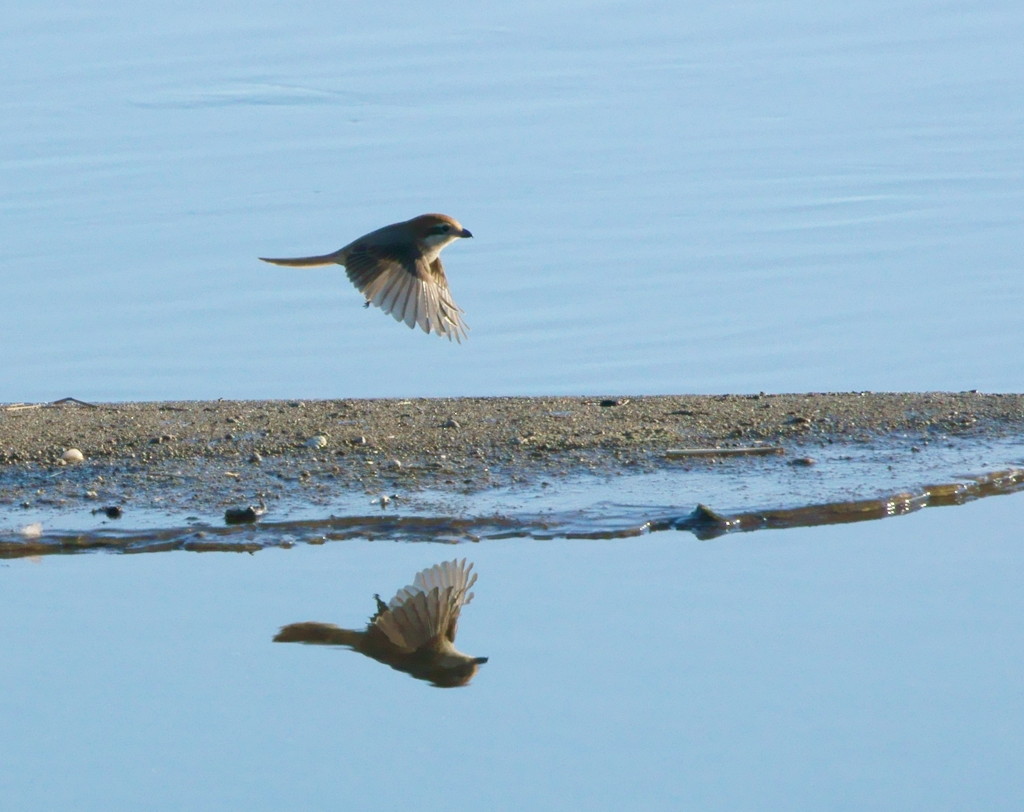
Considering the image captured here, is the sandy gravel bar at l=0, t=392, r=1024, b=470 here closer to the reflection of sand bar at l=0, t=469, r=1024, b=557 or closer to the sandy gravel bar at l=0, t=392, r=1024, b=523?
the sandy gravel bar at l=0, t=392, r=1024, b=523

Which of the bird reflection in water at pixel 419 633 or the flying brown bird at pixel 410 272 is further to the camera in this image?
the flying brown bird at pixel 410 272

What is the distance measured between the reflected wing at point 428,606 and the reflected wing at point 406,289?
200 centimetres

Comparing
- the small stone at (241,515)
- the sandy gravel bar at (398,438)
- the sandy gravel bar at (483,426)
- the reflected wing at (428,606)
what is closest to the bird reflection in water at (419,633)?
the reflected wing at (428,606)

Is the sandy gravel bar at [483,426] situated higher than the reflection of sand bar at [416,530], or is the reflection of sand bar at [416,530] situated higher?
the sandy gravel bar at [483,426]

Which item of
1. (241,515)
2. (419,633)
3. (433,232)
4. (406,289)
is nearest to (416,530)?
(241,515)

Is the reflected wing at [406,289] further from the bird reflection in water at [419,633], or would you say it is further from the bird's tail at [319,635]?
the bird's tail at [319,635]

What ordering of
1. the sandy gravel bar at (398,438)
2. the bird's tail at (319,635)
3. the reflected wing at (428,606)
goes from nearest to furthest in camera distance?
the bird's tail at (319,635)
the reflected wing at (428,606)
the sandy gravel bar at (398,438)

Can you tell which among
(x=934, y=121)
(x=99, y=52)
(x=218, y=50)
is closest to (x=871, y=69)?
(x=934, y=121)

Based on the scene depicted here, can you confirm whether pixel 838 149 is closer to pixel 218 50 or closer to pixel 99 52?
pixel 218 50

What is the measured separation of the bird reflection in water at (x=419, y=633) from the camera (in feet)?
14.0

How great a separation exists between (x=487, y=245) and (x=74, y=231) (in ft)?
8.24

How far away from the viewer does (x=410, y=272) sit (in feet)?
22.5

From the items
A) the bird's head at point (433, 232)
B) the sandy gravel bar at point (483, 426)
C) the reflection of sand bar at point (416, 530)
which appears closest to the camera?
the reflection of sand bar at point (416, 530)

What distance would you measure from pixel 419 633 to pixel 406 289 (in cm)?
256
